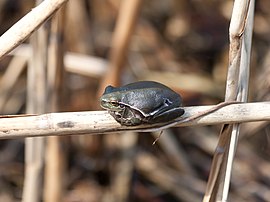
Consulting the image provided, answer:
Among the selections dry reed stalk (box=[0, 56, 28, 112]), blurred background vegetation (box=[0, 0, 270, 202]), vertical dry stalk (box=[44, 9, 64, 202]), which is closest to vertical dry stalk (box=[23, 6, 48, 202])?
vertical dry stalk (box=[44, 9, 64, 202])

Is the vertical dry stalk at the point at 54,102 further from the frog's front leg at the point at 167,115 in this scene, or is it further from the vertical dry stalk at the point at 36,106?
the frog's front leg at the point at 167,115

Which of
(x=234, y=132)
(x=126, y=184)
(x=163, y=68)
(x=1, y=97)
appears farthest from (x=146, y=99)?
(x=163, y=68)

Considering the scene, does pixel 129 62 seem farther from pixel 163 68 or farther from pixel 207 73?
pixel 207 73

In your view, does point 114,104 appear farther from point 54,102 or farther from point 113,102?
point 54,102

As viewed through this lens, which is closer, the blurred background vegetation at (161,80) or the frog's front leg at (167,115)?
the frog's front leg at (167,115)

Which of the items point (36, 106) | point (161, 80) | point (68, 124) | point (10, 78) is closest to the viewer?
point (68, 124)

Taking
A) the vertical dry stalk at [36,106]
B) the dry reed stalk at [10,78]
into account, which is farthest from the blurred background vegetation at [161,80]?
the vertical dry stalk at [36,106]

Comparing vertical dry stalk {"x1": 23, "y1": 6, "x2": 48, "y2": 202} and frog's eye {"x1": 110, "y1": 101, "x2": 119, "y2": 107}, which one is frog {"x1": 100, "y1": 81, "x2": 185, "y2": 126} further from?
vertical dry stalk {"x1": 23, "y1": 6, "x2": 48, "y2": 202}

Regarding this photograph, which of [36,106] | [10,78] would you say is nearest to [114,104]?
[36,106]
